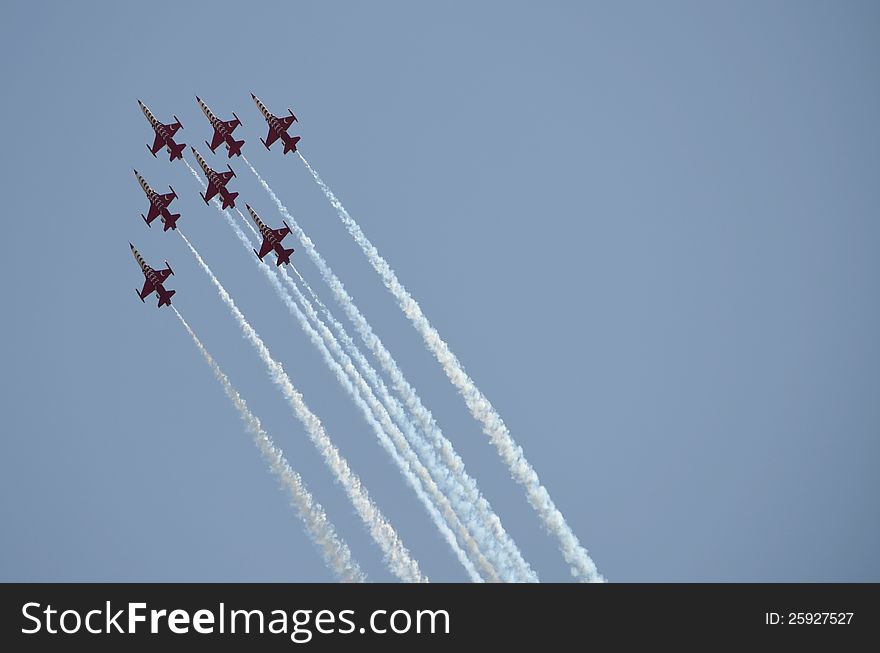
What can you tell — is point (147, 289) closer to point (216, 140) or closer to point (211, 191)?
point (211, 191)

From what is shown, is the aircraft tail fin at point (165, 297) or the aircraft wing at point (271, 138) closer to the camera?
the aircraft tail fin at point (165, 297)

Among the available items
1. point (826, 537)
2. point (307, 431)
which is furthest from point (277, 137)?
point (826, 537)

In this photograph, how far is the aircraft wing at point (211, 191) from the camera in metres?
101

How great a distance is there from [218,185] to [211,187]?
61 cm

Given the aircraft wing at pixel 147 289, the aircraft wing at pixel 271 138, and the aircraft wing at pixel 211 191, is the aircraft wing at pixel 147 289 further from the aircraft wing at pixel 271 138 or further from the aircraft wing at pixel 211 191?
the aircraft wing at pixel 271 138

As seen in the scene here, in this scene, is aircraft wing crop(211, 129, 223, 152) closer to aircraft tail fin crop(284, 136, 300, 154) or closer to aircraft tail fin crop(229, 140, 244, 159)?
aircraft tail fin crop(229, 140, 244, 159)

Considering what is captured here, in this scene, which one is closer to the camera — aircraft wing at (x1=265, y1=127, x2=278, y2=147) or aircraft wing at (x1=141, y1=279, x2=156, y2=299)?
aircraft wing at (x1=141, y1=279, x2=156, y2=299)

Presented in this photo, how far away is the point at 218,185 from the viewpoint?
330 ft

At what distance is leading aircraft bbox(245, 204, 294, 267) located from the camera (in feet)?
320

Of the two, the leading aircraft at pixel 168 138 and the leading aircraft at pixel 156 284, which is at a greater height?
the leading aircraft at pixel 168 138

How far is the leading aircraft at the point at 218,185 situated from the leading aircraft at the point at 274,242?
2.59 m

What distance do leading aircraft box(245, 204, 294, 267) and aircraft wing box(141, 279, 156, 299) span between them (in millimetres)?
6991
